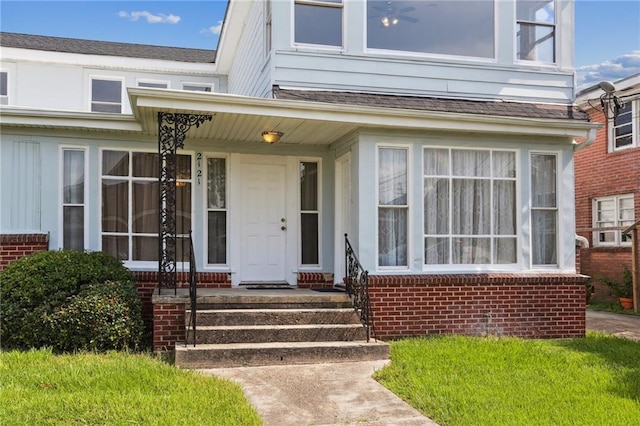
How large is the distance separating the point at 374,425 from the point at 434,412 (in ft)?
1.88

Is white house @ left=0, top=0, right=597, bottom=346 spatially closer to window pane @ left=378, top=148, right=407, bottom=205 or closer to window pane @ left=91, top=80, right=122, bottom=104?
window pane @ left=378, top=148, right=407, bottom=205

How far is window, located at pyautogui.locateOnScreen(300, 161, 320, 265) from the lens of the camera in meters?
9.55

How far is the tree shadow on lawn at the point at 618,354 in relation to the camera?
5797 mm

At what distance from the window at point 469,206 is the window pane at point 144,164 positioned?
4054mm

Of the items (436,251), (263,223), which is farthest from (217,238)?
(436,251)

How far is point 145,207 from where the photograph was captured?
901cm

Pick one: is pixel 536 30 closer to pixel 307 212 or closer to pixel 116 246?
pixel 307 212

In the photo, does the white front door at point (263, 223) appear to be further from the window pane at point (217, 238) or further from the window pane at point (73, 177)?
the window pane at point (73, 177)

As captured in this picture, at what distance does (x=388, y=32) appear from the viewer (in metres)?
9.22

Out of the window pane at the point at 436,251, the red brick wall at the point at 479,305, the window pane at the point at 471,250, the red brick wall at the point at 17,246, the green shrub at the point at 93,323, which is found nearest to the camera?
the green shrub at the point at 93,323

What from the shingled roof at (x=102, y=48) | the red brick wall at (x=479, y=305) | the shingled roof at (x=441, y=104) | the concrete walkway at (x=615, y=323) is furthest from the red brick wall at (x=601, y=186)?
the shingled roof at (x=102, y=48)

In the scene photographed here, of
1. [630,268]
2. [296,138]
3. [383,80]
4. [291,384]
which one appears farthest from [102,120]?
[630,268]

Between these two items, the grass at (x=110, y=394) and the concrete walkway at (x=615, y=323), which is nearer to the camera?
the grass at (x=110, y=394)

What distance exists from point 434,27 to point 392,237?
351 cm
